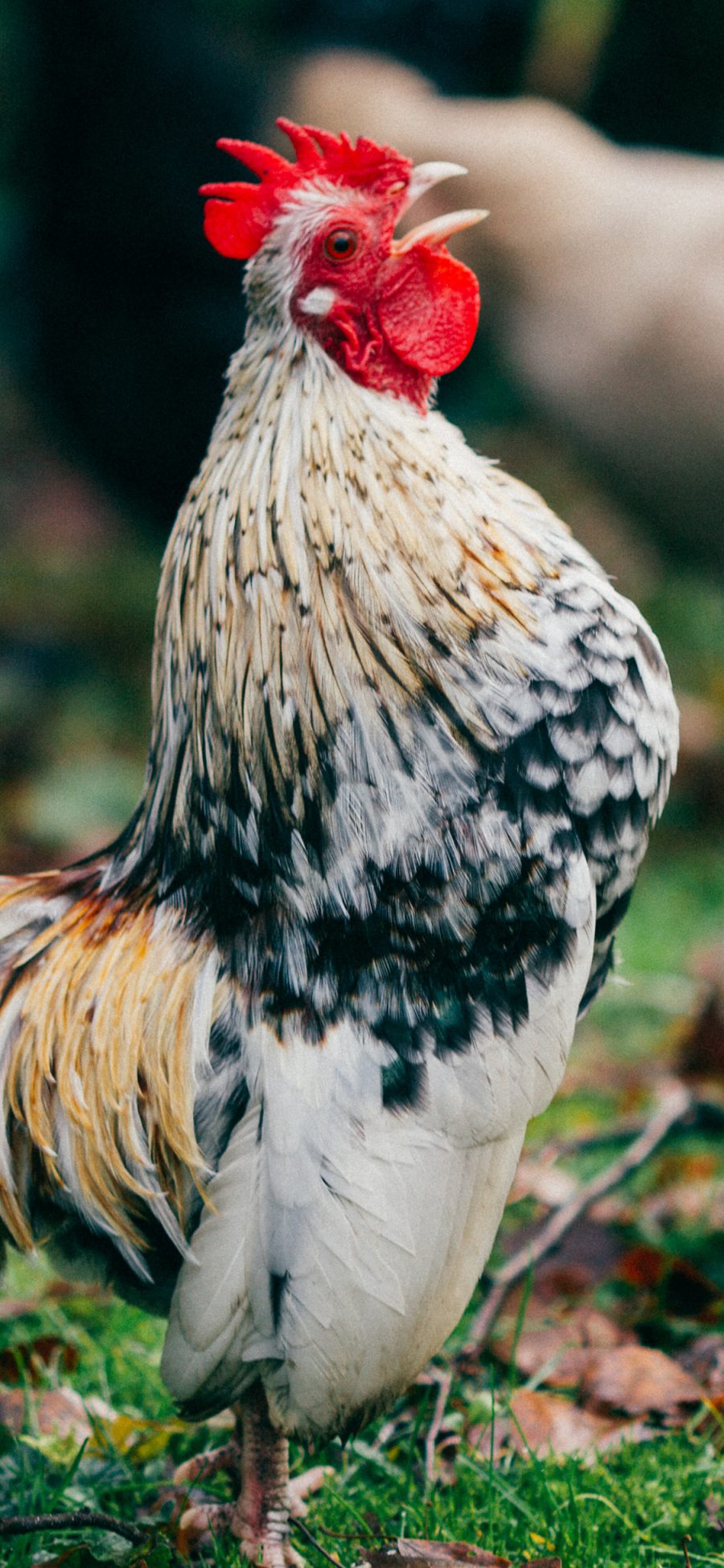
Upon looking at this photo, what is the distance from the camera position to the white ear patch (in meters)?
1.89

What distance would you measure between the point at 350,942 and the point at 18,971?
2.03 feet

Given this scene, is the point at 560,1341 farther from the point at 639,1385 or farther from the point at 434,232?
the point at 434,232

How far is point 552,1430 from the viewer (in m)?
2.31

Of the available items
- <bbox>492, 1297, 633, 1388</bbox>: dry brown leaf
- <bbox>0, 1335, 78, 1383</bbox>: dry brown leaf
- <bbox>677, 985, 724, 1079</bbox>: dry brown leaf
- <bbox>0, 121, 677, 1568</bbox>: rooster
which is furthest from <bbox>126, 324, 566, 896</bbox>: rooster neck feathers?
<bbox>677, 985, 724, 1079</bbox>: dry brown leaf

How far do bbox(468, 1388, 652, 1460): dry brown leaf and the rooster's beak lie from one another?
1.97 metres

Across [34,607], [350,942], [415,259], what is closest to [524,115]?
[415,259]

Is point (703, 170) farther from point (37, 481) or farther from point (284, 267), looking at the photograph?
point (37, 481)

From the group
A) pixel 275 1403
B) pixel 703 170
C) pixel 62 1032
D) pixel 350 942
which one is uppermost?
pixel 703 170

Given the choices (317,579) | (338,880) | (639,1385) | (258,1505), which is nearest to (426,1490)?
(258,1505)

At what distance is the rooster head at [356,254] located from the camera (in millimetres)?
1911

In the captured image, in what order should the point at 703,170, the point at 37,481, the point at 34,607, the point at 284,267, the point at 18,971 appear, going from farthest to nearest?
1. the point at 37,481
2. the point at 34,607
3. the point at 703,170
4. the point at 18,971
5. the point at 284,267

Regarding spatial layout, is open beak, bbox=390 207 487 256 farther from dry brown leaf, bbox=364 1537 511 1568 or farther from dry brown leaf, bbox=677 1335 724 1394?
dry brown leaf, bbox=677 1335 724 1394

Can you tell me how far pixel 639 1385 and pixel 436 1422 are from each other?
44 centimetres

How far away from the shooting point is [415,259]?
2.00 m
